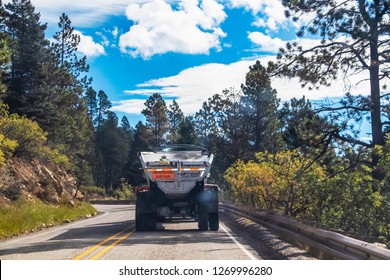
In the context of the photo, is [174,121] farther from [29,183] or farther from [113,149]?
[29,183]

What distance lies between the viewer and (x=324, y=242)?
9531mm

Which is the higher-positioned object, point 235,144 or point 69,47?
point 69,47

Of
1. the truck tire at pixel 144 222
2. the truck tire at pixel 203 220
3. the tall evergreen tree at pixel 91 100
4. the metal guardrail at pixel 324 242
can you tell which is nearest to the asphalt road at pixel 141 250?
the metal guardrail at pixel 324 242

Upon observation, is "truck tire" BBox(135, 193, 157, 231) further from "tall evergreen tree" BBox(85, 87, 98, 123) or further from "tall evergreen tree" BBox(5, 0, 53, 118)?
"tall evergreen tree" BBox(85, 87, 98, 123)

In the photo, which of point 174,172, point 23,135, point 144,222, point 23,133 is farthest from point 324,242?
point 23,135

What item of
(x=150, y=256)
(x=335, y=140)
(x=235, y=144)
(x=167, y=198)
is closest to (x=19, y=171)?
(x=167, y=198)

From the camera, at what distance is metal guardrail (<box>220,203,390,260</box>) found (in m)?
7.20

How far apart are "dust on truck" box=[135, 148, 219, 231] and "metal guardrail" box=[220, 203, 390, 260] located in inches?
91.6

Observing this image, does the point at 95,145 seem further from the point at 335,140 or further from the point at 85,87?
the point at 335,140

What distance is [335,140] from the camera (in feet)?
61.6

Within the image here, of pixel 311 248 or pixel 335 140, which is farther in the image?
pixel 335 140

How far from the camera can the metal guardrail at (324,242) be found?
23.6 ft

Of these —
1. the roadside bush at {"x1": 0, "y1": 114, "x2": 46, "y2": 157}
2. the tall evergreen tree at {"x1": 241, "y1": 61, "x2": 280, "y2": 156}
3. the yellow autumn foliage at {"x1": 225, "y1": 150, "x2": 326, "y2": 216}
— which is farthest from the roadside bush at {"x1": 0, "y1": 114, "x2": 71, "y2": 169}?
the tall evergreen tree at {"x1": 241, "y1": 61, "x2": 280, "y2": 156}
